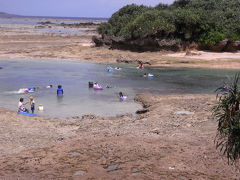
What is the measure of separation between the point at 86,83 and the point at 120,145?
1454 cm

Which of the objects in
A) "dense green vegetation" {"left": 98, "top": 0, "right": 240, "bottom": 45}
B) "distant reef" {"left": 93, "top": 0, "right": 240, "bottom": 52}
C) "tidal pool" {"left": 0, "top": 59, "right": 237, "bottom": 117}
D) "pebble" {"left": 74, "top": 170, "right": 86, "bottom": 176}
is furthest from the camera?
"dense green vegetation" {"left": 98, "top": 0, "right": 240, "bottom": 45}

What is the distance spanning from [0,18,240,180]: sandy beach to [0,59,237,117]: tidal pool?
6.86 ft

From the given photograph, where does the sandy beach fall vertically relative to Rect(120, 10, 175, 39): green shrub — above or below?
below

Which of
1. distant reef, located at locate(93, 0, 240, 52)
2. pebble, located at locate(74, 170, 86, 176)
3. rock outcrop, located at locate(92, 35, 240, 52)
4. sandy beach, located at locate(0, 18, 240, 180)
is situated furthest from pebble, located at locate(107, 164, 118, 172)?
rock outcrop, located at locate(92, 35, 240, 52)

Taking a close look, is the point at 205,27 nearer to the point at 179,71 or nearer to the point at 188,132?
the point at 179,71

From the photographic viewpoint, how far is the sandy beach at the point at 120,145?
36.1 ft

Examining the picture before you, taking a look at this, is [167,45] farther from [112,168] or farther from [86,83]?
[112,168]

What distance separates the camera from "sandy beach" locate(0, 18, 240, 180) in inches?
433

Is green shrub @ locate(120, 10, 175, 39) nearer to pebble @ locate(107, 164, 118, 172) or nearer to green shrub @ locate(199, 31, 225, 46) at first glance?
green shrub @ locate(199, 31, 225, 46)

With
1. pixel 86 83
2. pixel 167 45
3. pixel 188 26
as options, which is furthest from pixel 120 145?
pixel 188 26

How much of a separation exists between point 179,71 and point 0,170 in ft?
79.5

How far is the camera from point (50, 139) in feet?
45.4

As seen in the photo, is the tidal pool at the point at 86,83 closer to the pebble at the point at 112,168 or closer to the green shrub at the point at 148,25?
the green shrub at the point at 148,25

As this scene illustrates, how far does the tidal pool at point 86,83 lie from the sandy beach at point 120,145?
6.86 feet
